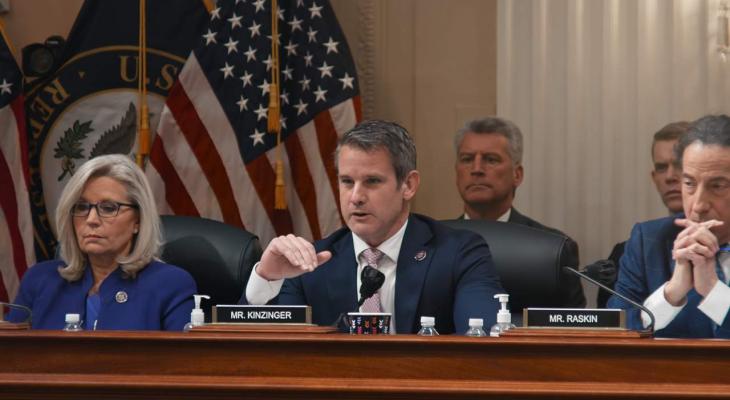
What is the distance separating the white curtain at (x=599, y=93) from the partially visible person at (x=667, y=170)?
1.73ft

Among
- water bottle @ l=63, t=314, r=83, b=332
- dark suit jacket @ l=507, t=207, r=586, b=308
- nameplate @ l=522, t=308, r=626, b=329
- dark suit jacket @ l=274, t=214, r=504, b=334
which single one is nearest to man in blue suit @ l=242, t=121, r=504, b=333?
dark suit jacket @ l=274, t=214, r=504, b=334

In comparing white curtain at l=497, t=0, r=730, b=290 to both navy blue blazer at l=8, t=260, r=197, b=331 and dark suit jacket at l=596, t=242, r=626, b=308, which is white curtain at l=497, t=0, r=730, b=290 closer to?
dark suit jacket at l=596, t=242, r=626, b=308

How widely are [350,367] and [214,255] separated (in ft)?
4.86

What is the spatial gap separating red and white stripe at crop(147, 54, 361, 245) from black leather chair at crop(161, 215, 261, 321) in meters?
1.27

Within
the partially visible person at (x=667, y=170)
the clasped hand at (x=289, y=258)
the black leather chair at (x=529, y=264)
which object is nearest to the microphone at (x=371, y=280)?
the clasped hand at (x=289, y=258)

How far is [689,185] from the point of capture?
3.09 meters

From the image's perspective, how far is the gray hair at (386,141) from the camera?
3.26m

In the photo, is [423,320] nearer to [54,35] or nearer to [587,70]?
[587,70]

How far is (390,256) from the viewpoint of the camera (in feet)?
10.8

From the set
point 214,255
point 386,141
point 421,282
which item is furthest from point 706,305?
point 214,255

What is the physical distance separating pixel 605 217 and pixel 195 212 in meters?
1.80

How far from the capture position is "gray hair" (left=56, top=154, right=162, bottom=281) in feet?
11.2

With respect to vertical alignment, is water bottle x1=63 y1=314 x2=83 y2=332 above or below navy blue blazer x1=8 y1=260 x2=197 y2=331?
below

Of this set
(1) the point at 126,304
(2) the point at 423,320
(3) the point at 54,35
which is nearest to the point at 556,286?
(2) the point at 423,320
